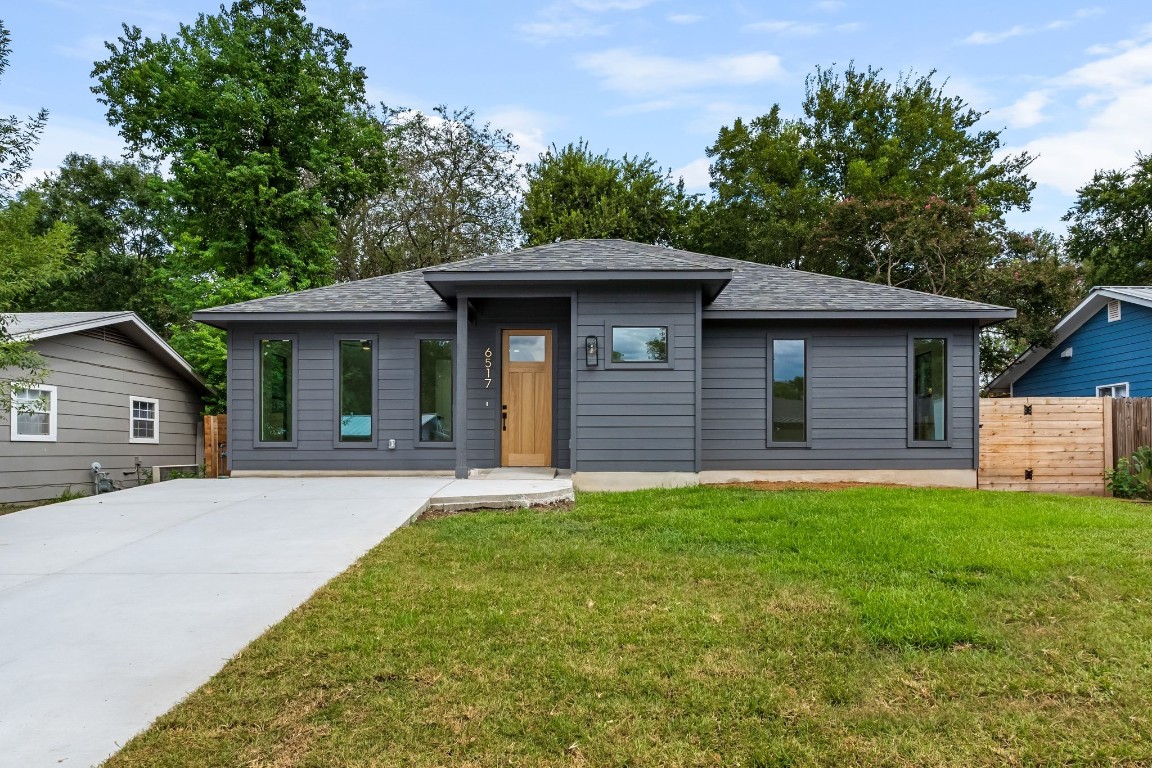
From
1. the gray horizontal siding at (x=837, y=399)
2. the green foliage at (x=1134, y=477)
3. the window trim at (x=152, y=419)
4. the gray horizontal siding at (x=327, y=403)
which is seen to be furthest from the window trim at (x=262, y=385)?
the green foliage at (x=1134, y=477)

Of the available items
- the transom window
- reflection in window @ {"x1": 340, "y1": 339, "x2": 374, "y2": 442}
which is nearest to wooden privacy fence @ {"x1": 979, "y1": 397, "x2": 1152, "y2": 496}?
the transom window

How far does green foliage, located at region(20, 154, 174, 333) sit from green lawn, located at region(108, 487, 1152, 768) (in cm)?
2006

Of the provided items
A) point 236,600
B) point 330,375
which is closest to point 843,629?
point 236,600

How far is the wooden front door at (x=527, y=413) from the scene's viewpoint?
9.48 meters

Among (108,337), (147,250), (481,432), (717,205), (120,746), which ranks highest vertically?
(717,205)

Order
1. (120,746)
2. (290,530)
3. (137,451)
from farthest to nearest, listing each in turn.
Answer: (137,451) < (290,530) < (120,746)

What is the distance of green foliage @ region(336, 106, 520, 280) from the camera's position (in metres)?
20.5

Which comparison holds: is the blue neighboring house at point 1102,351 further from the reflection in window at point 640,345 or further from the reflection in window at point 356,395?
the reflection in window at point 356,395

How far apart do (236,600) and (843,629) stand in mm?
3430

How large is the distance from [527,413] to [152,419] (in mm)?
8231

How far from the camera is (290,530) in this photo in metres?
5.70

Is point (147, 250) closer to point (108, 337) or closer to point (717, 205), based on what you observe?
point (108, 337)

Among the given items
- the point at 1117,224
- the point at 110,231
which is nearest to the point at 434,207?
the point at 110,231

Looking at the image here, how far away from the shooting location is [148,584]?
167 inches
